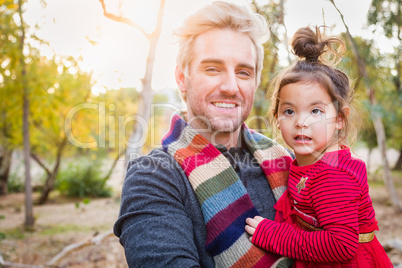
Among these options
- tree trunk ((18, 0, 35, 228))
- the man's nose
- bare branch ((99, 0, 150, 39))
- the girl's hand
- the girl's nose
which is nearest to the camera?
the girl's hand

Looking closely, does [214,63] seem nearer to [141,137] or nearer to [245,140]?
[245,140]

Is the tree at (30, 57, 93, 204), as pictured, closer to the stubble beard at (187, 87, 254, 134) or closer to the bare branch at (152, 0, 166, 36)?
the bare branch at (152, 0, 166, 36)

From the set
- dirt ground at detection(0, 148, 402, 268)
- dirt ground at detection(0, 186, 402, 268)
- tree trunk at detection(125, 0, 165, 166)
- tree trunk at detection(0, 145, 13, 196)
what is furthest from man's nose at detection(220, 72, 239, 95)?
tree trunk at detection(0, 145, 13, 196)

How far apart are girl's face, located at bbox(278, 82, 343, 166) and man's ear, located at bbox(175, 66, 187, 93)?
1.99 feet

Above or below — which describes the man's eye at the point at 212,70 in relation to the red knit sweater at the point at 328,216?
above

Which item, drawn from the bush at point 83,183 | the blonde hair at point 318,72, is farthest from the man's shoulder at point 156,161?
the bush at point 83,183

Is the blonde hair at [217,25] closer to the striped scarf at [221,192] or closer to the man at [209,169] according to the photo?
the man at [209,169]

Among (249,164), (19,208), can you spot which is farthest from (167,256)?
(19,208)

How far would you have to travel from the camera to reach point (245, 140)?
1.90 metres

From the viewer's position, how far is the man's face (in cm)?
171

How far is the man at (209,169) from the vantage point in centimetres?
127

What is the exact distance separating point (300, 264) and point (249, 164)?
0.57 meters

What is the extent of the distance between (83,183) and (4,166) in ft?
9.58

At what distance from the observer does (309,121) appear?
60.6 inches
